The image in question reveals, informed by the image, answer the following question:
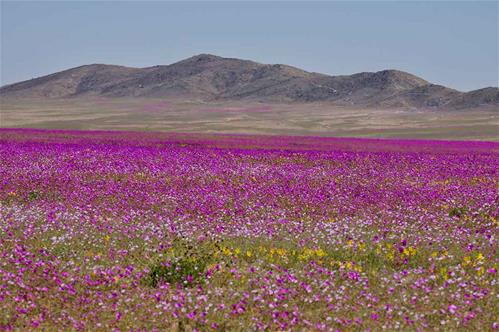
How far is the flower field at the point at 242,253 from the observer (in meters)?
7.93

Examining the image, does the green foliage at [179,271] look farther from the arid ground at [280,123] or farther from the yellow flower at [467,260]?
the arid ground at [280,123]

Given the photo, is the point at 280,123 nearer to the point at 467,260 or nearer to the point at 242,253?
the point at 242,253

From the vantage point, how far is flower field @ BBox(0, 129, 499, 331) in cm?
793

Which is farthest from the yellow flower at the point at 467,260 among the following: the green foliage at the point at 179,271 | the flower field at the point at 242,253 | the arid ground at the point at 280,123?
the arid ground at the point at 280,123

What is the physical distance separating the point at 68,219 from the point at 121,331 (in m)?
6.37

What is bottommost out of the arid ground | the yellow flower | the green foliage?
the yellow flower

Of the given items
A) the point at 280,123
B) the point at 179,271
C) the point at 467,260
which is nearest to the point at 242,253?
the point at 179,271

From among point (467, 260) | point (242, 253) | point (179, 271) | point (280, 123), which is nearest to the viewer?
point (179, 271)

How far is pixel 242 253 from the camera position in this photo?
10.9 metres

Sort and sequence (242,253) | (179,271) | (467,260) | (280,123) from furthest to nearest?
(280,123) → (242,253) → (467,260) → (179,271)

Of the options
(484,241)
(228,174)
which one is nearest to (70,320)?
(484,241)

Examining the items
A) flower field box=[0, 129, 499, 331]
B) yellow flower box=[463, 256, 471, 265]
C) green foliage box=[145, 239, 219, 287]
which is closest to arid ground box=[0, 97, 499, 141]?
flower field box=[0, 129, 499, 331]

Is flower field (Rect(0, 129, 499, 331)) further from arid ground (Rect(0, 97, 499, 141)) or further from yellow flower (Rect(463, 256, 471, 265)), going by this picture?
arid ground (Rect(0, 97, 499, 141))

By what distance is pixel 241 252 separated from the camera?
11023mm
